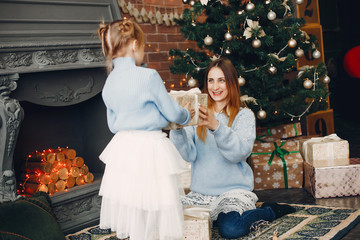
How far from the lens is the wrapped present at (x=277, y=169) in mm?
3397

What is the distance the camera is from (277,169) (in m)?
3.41

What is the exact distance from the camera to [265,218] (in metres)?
2.51

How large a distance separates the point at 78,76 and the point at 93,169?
0.84 meters

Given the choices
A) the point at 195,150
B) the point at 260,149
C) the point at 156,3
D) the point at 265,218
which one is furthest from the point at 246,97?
the point at 156,3

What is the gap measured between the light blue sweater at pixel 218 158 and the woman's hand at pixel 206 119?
188 mm

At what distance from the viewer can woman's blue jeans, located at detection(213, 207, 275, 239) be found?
2348 millimetres

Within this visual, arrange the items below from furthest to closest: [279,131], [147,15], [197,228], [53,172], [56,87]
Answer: [147,15]
[279,131]
[53,172]
[56,87]
[197,228]

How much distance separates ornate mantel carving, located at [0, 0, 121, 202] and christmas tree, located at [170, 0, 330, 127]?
2.69 ft

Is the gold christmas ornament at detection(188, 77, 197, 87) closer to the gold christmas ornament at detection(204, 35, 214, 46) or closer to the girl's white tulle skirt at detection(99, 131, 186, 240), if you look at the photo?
the gold christmas ornament at detection(204, 35, 214, 46)

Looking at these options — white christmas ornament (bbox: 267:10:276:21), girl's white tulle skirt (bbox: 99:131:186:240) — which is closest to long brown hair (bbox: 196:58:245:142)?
girl's white tulle skirt (bbox: 99:131:186:240)

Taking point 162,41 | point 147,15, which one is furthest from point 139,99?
point 162,41

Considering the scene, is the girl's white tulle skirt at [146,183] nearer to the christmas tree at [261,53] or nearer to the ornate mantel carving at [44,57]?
the ornate mantel carving at [44,57]

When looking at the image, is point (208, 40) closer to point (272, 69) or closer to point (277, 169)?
point (272, 69)

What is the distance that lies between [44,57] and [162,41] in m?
1.74
